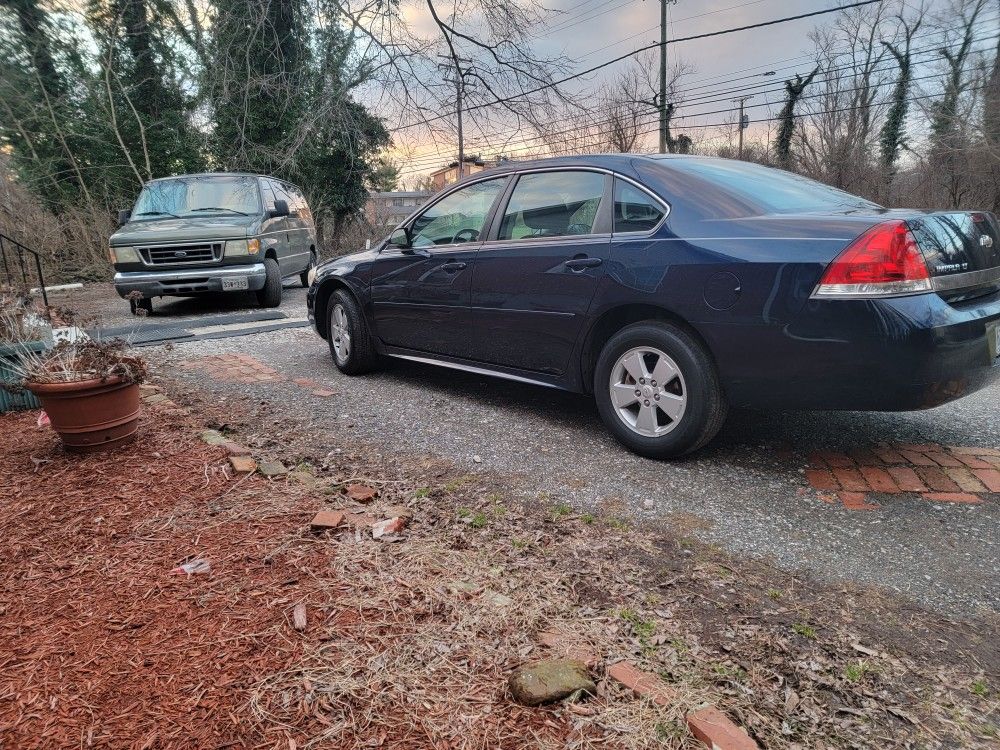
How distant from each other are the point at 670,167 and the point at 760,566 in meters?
2.09

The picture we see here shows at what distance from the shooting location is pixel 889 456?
323cm

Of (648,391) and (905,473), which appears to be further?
(648,391)

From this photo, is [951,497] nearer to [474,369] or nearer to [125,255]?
[474,369]

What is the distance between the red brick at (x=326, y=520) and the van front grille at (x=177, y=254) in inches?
262

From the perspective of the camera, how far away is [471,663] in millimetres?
1720

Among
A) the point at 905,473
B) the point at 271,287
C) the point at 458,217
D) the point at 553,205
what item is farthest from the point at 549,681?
the point at 271,287

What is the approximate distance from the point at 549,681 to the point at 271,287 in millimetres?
8171

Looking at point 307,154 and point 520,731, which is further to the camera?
point 307,154

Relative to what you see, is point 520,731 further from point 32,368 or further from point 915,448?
point 32,368

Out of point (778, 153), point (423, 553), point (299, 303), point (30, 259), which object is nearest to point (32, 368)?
point (423, 553)

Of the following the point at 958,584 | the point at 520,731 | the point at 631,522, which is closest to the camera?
the point at 520,731

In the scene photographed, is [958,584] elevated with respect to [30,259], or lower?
lower

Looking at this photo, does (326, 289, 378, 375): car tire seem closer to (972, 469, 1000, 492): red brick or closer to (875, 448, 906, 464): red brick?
(875, 448, 906, 464): red brick

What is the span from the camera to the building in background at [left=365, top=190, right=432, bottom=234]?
19328 millimetres
